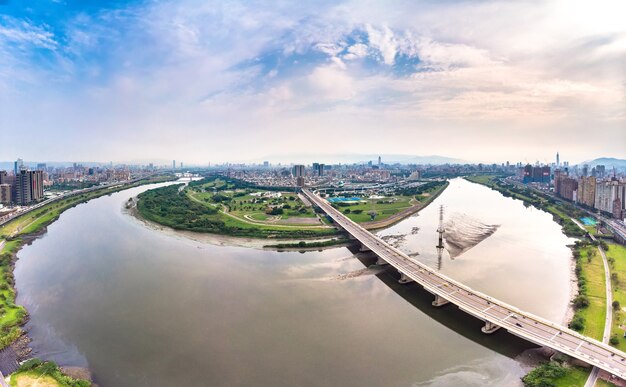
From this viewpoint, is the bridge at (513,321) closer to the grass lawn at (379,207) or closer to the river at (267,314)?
the river at (267,314)

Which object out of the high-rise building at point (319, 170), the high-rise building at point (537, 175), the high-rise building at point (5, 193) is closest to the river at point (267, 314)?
the high-rise building at point (5, 193)

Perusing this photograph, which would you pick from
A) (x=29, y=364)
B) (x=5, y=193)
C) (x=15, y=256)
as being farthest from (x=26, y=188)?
(x=29, y=364)

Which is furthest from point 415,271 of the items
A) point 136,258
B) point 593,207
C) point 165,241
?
point 593,207

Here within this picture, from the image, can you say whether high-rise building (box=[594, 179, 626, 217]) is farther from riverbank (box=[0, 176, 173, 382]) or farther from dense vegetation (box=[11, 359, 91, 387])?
riverbank (box=[0, 176, 173, 382])

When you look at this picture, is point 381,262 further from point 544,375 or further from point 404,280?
point 544,375

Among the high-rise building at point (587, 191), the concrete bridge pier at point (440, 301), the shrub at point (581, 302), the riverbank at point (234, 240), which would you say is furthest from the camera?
the high-rise building at point (587, 191)

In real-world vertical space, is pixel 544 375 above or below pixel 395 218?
below
